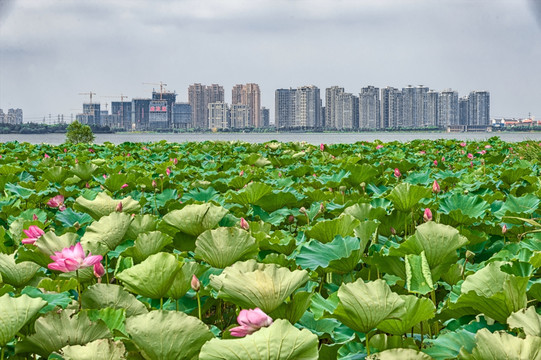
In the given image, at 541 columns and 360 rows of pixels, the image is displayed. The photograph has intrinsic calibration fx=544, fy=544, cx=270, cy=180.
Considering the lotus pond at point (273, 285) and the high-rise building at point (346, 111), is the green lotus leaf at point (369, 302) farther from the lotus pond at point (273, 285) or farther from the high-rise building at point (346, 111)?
the high-rise building at point (346, 111)

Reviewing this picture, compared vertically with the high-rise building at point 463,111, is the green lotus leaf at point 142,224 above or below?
below

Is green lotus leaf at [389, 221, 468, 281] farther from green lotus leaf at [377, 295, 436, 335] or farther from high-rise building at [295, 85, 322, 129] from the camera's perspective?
high-rise building at [295, 85, 322, 129]

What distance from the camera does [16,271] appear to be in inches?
55.2

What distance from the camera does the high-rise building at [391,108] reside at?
126 meters

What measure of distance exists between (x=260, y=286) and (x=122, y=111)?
180 meters

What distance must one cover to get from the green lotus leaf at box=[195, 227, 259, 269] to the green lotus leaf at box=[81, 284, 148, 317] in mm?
271

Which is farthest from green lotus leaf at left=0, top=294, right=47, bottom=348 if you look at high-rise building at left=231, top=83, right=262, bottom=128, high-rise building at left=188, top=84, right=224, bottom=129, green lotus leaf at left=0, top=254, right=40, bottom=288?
high-rise building at left=188, top=84, right=224, bottom=129

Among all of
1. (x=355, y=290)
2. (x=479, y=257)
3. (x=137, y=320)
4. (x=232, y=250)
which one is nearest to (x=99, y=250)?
(x=232, y=250)

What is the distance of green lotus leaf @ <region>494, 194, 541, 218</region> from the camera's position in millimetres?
2062

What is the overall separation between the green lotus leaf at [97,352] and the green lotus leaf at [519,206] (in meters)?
1.62

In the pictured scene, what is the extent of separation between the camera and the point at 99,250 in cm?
143

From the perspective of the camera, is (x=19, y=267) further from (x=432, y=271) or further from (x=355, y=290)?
(x=432, y=271)

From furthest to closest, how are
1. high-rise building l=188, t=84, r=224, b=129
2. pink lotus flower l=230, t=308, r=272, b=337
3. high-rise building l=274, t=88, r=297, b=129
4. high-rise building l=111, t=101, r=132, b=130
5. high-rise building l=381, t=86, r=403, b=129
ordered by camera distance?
high-rise building l=111, t=101, r=132, b=130 → high-rise building l=188, t=84, r=224, b=129 → high-rise building l=274, t=88, r=297, b=129 → high-rise building l=381, t=86, r=403, b=129 → pink lotus flower l=230, t=308, r=272, b=337

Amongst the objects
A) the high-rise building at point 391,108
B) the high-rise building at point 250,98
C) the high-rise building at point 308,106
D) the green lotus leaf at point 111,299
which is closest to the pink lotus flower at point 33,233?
the green lotus leaf at point 111,299
